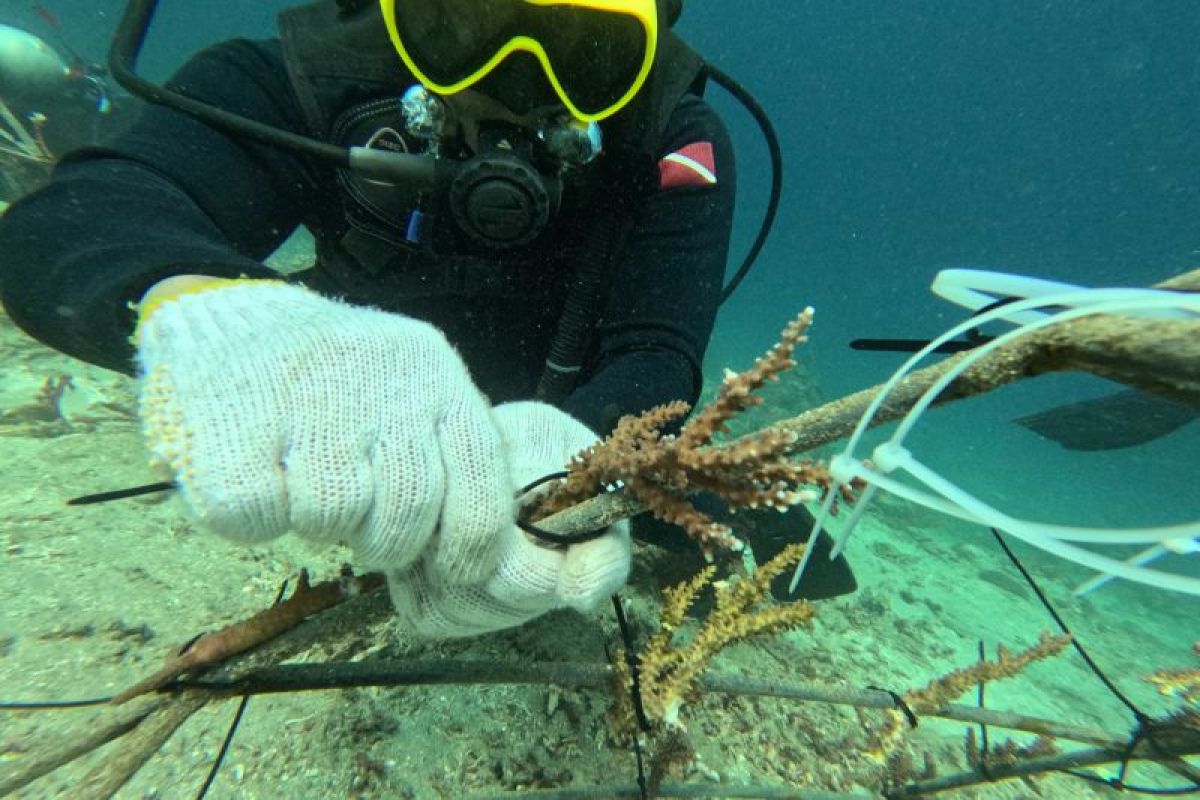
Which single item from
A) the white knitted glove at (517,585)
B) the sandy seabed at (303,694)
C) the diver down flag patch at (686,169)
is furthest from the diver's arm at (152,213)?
the diver down flag patch at (686,169)

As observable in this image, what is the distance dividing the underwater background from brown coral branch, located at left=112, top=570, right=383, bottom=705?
1.00 ft

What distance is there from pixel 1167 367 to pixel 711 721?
2366 mm

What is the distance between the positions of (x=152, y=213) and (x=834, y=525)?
938 cm

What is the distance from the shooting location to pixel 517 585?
136 cm

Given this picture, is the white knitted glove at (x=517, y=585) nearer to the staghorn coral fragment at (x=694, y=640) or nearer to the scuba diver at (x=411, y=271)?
the scuba diver at (x=411, y=271)

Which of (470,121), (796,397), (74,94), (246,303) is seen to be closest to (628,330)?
(470,121)

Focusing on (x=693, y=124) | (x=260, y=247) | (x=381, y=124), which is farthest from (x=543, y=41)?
(x=260, y=247)

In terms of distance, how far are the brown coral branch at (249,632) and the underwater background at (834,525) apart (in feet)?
1.00

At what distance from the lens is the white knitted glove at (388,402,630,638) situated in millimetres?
1355

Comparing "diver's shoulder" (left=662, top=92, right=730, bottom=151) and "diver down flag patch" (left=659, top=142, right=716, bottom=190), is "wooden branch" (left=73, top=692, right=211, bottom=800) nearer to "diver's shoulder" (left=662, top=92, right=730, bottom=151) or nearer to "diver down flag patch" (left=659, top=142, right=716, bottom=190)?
"diver down flag patch" (left=659, top=142, right=716, bottom=190)

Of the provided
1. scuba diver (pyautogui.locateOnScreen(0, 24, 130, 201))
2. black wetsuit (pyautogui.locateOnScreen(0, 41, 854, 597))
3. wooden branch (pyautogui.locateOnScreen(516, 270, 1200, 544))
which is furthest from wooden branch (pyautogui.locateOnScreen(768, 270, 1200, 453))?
scuba diver (pyautogui.locateOnScreen(0, 24, 130, 201))

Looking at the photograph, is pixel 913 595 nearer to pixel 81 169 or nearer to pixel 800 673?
pixel 800 673

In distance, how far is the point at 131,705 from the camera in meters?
1.26

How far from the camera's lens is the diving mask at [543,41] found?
2318 mm
